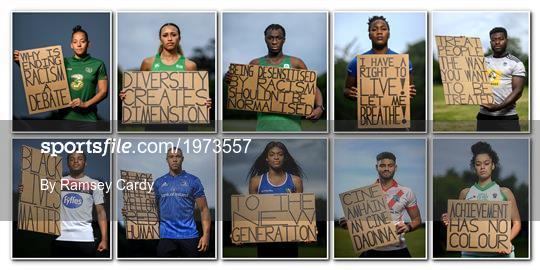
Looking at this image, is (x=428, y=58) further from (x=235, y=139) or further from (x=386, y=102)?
(x=235, y=139)

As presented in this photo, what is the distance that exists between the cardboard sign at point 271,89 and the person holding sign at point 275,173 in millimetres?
310

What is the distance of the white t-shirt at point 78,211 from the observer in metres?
11.6

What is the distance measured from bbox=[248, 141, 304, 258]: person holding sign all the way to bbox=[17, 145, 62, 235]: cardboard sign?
1.55 meters

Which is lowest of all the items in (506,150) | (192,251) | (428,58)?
(192,251)

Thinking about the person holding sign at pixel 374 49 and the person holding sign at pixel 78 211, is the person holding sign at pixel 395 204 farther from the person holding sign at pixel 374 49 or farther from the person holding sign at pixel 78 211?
the person holding sign at pixel 78 211

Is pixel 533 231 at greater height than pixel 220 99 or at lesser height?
lesser

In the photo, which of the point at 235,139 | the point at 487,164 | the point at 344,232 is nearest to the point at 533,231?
the point at 487,164

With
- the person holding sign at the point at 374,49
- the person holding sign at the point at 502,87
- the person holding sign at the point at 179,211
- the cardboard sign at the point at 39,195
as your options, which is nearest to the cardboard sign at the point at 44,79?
the cardboard sign at the point at 39,195

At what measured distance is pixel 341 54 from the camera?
1155 centimetres

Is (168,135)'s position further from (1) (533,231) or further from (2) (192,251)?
(1) (533,231)

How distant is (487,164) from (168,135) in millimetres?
2532

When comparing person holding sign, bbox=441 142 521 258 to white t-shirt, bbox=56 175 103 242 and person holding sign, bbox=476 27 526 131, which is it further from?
white t-shirt, bbox=56 175 103 242

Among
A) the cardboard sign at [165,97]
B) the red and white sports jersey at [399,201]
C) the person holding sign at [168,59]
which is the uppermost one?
the person holding sign at [168,59]

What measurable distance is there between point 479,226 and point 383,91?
4.32 feet
